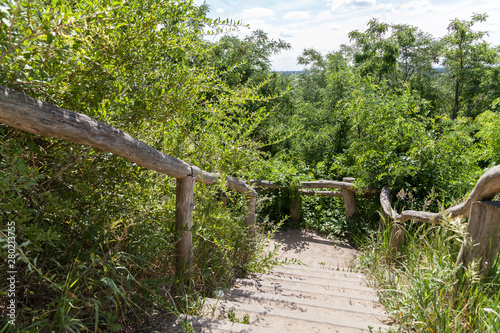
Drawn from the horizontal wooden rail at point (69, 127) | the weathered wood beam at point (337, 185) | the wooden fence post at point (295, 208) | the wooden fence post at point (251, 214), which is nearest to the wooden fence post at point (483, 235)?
the horizontal wooden rail at point (69, 127)

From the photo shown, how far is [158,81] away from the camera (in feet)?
6.97

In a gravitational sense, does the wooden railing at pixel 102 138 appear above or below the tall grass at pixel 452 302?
above

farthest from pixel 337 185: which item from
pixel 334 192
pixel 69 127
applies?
pixel 69 127

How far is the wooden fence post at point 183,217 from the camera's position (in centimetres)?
224

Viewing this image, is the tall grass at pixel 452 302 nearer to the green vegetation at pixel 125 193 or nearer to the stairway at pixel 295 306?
the green vegetation at pixel 125 193

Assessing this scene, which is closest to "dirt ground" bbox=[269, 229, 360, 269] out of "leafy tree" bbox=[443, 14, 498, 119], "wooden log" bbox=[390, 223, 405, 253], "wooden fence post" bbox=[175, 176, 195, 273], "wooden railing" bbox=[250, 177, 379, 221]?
"wooden railing" bbox=[250, 177, 379, 221]

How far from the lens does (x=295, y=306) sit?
2.44m

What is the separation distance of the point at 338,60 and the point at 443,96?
588cm

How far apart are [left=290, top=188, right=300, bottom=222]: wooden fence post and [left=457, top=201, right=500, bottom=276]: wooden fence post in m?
4.22

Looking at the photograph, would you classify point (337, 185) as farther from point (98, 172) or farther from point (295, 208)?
point (98, 172)

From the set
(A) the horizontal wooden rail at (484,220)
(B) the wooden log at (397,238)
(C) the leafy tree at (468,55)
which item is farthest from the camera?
(C) the leafy tree at (468,55)

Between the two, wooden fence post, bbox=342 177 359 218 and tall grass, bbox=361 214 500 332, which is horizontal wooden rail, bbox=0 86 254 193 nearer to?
tall grass, bbox=361 214 500 332

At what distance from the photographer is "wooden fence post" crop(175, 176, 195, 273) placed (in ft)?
7.36

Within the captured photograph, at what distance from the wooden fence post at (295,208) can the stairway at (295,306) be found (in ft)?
8.40
